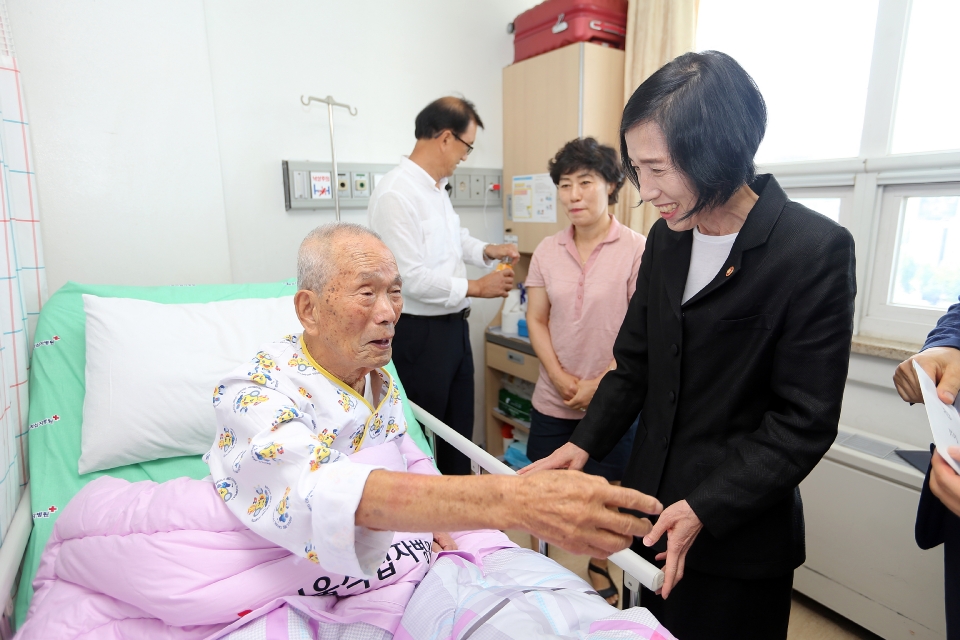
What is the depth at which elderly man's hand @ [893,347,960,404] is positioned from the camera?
101cm

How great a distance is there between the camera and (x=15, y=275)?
1.39 m

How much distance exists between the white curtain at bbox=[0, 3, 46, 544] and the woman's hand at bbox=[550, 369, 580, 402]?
1.54m

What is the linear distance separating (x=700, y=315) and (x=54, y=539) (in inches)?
56.2

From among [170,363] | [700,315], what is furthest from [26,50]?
[700,315]

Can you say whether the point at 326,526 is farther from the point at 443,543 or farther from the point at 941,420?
the point at 941,420

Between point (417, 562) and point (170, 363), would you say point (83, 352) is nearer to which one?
point (170, 363)

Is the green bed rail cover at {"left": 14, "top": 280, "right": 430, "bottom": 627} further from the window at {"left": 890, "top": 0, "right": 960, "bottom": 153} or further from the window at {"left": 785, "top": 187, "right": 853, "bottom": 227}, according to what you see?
the window at {"left": 890, "top": 0, "right": 960, "bottom": 153}

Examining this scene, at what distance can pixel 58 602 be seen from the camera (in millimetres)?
1033

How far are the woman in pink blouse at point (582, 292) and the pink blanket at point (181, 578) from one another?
103 centimetres

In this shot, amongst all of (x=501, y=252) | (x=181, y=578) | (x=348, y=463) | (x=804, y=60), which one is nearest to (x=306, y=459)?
(x=348, y=463)

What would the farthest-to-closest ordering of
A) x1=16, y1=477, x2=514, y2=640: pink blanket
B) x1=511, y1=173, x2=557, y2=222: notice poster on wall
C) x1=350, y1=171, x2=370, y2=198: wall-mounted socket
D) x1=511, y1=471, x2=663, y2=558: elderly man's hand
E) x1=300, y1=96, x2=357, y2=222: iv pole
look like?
x1=511, y1=173, x2=557, y2=222: notice poster on wall
x1=350, y1=171, x2=370, y2=198: wall-mounted socket
x1=300, y1=96, x2=357, y2=222: iv pole
x1=16, y1=477, x2=514, y2=640: pink blanket
x1=511, y1=471, x2=663, y2=558: elderly man's hand

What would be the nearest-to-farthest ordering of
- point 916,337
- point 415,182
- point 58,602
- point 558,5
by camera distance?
point 58,602
point 916,337
point 415,182
point 558,5

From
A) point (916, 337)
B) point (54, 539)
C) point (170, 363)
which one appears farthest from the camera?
point (916, 337)

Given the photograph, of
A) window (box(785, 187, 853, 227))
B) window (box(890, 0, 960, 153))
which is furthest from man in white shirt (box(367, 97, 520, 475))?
window (box(890, 0, 960, 153))
